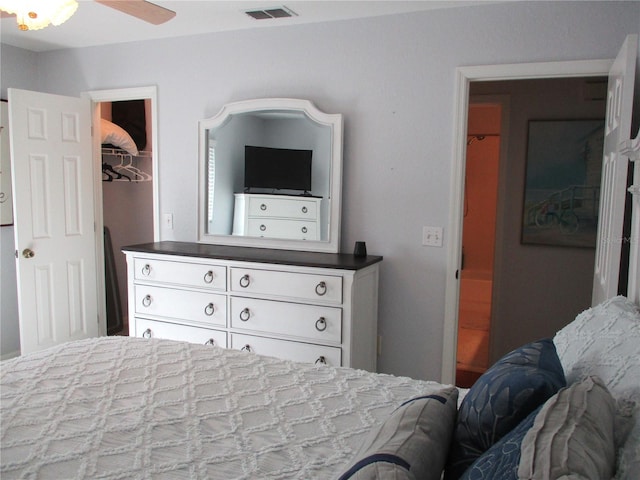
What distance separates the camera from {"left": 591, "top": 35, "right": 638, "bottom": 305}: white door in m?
2.05

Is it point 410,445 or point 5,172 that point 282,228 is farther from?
point 410,445

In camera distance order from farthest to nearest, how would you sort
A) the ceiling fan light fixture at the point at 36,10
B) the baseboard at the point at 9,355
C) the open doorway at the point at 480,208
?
the open doorway at the point at 480,208, the baseboard at the point at 9,355, the ceiling fan light fixture at the point at 36,10

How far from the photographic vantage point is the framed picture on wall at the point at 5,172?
12.4 ft

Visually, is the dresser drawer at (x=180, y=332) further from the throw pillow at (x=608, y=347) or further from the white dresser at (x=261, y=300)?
the throw pillow at (x=608, y=347)

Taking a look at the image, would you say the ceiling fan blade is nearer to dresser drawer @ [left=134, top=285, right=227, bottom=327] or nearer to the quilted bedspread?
the quilted bedspread

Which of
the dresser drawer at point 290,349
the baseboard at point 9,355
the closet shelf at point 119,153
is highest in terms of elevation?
the closet shelf at point 119,153

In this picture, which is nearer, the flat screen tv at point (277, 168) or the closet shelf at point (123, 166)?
the flat screen tv at point (277, 168)

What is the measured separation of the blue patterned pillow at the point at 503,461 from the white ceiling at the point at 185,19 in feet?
8.24

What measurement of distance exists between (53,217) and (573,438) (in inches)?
148

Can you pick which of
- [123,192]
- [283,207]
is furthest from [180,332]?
[123,192]

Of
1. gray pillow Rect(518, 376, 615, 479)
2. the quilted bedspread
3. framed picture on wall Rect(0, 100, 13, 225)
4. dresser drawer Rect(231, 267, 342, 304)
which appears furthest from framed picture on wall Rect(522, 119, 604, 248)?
framed picture on wall Rect(0, 100, 13, 225)

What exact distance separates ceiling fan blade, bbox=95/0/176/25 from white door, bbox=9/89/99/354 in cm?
167

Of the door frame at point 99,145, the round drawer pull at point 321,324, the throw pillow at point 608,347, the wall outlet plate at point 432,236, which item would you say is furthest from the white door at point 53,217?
the throw pillow at point 608,347

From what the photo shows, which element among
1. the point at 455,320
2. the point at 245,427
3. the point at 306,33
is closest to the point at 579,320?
the point at 245,427
